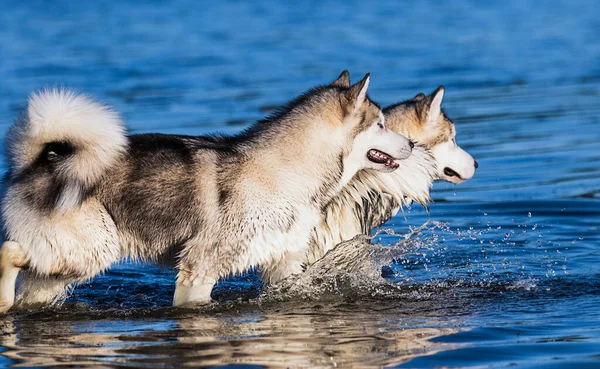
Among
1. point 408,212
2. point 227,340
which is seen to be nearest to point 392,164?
point 227,340

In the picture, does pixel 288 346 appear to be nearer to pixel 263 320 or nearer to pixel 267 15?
pixel 263 320

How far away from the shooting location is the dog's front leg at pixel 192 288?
6895mm

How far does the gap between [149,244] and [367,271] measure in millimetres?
1816

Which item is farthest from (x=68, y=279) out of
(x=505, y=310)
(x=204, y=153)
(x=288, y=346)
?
(x=505, y=310)

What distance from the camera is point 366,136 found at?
23.4ft

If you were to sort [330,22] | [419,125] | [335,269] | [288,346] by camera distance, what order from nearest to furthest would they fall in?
[288,346] < [335,269] < [419,125] < [330,22]

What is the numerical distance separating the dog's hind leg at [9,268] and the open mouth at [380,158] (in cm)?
239

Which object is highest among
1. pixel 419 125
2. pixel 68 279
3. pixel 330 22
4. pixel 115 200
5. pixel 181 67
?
pixel 330 22

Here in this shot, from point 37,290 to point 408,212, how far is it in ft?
14.8

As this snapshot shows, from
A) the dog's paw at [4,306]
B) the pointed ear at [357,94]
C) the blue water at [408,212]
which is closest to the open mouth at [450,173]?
the blue water at [408,212]

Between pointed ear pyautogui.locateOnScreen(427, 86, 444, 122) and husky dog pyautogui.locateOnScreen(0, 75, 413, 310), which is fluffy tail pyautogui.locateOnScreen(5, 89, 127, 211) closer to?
husky dog pyautogui.locateOnScreen(0, 75, 413, 310)

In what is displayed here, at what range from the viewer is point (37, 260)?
6703 mm

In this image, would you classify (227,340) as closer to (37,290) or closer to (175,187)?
(175,187)

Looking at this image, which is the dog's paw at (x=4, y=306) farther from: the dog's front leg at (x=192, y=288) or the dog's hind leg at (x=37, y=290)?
the dog's front leg at (x=192, y=288)
